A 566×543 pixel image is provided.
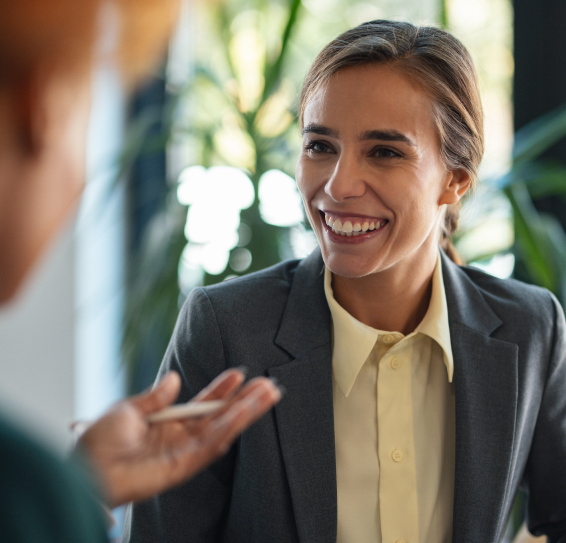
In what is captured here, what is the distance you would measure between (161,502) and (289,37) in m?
1.22

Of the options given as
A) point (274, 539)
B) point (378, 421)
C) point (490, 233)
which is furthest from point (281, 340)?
point (490, 233)

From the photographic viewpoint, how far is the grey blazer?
1.19 metres

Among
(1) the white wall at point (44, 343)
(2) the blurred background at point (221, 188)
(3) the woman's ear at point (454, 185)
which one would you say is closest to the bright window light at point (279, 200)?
(2) the blurred background at point (221, 188)

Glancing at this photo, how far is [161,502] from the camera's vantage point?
119 cm

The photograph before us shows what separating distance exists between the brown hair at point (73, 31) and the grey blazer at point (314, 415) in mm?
837

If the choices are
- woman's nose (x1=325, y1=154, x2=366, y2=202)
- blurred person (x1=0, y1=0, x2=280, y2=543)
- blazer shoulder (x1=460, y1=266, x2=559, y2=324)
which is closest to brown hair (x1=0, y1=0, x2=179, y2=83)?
blurred person (x1=0, y1=0, x2=280, y2=543)

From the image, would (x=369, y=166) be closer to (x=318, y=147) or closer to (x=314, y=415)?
(x=318, y=147)

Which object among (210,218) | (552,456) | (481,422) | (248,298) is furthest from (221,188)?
(552,456)

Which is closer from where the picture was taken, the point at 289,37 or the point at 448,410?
the point at 448,410

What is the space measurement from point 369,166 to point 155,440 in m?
0.67

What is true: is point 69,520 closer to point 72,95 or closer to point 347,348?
point 72,95

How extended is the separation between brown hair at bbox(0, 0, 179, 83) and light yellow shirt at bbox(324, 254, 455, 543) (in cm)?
92

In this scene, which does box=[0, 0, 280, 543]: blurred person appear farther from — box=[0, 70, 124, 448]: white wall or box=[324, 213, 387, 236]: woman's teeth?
box=[0, 70, 124, 448]: white wall

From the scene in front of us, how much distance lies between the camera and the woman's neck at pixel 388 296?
136cm
